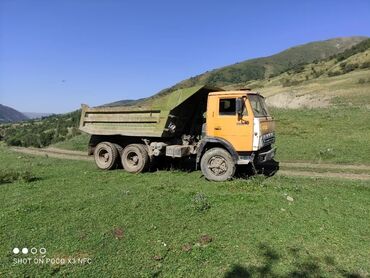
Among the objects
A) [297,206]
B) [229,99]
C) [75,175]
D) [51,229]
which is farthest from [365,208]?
[75,175]

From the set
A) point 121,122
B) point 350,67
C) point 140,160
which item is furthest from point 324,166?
point 350,67

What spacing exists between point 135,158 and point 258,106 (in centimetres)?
490

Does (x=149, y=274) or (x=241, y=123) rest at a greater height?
(x=241, y=123)

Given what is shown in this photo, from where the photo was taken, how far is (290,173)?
547 inches

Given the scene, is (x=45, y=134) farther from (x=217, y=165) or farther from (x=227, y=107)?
(x=227, y=107)

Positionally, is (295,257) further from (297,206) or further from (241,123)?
(241,123)

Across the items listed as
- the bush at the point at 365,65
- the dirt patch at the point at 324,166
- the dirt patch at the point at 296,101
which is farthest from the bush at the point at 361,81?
the dirt patch at the point at 324,166

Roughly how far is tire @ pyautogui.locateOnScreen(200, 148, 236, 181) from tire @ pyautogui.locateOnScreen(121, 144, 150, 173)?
2.49 meters

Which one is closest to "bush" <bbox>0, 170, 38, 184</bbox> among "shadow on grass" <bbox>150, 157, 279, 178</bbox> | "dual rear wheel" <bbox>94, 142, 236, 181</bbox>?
"dual rear wheel" <bbox>94, 142, 236, 181</bbox>

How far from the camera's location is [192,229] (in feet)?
25.4

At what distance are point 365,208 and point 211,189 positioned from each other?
12.6 ft

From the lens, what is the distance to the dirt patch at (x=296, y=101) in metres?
44.4

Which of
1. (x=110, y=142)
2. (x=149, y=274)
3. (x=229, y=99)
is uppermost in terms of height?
(x=229, y=99)

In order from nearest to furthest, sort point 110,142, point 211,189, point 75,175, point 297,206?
1. point 297,206
2. point 211,189
3. point 75,175
4. point 110,142
